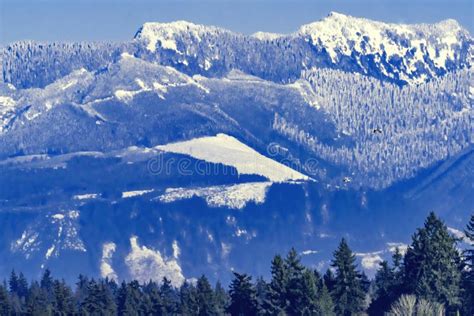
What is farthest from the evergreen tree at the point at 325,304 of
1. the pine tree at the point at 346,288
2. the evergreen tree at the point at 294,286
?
the pine tree at the point at 346,288

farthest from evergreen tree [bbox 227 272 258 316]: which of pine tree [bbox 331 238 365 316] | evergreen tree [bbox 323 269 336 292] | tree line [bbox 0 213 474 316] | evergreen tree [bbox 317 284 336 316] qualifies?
evergreen tree [bbox 317 284 336 316]

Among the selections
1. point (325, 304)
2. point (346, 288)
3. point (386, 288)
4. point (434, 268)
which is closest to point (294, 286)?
point (325, 304)

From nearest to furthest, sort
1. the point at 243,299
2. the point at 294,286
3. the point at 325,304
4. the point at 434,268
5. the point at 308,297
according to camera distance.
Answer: the point at 325,304 → the point at 308,297 → the point at 434,268 → the point at 294,286 → the point at 243,299

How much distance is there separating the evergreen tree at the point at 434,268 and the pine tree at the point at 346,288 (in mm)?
5815

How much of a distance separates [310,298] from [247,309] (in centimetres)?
1118

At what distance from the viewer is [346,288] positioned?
18862 cm

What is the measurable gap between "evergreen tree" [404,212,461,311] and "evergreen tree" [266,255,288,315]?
12.5 m

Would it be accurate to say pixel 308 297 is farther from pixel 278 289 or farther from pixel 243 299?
pixel 243 299

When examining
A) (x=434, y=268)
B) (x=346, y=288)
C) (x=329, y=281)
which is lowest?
(x=346, y=288)

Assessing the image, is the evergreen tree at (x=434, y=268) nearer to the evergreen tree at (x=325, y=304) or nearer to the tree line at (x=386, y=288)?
the tree line at (x=386, y=288)

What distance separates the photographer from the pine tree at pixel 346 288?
187m

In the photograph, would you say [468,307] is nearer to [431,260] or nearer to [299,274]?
[431,260]

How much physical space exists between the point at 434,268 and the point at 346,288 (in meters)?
10.6

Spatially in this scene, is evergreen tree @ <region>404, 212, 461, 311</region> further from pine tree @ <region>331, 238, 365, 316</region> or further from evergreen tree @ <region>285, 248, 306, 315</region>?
evergreen tree @ <region>285, 248, 306, 315</region>
